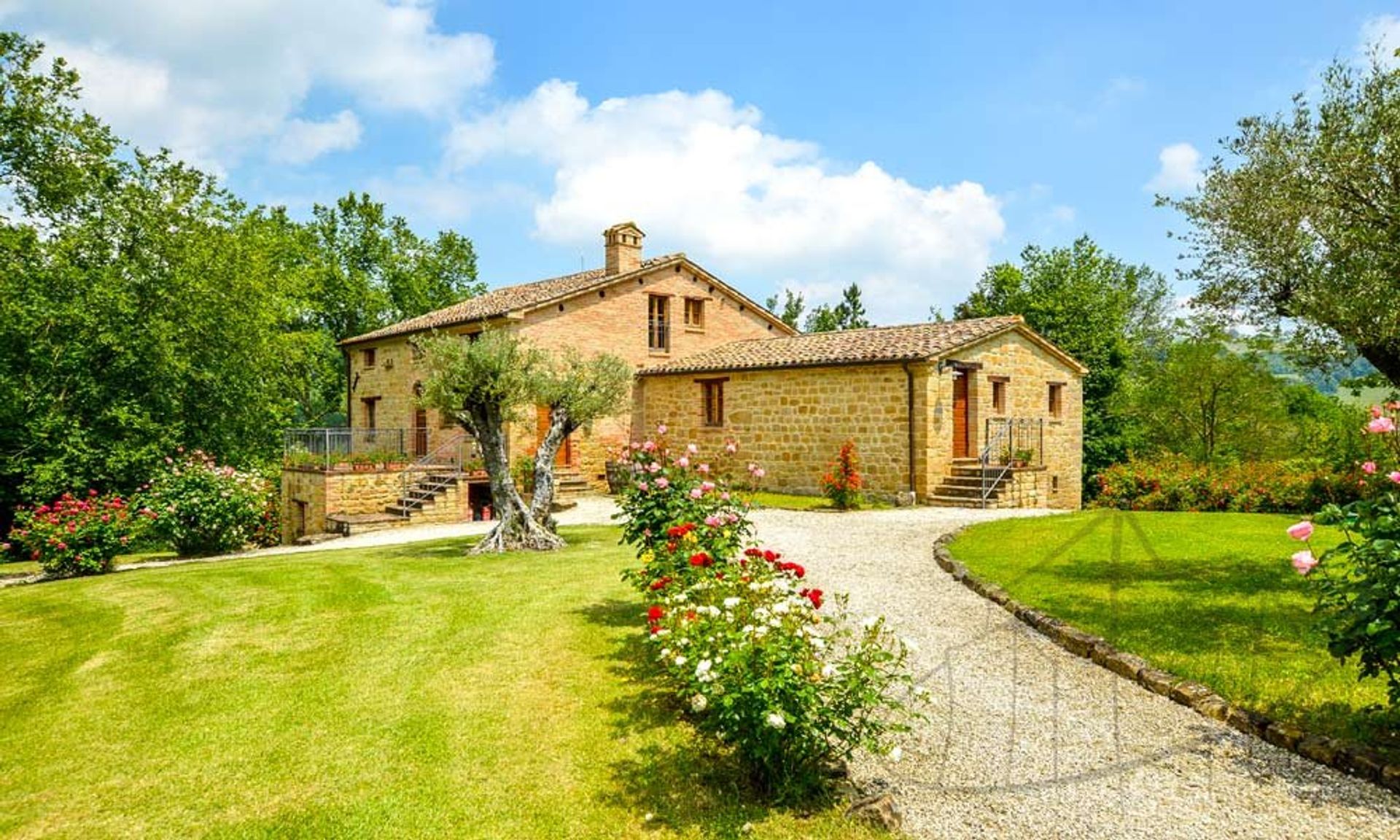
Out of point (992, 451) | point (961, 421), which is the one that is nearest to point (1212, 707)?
point (992, 451)

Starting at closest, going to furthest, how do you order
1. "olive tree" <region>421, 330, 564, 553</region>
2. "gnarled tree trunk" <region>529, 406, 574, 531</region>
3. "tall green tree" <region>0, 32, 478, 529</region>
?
"olive tree" <region>421, 330, 564, 553</region> → "gnarled tree trunk" <region>529, 406, 574, 531</region> → "tall green tree" <region>0, 32, 478, 529</region>

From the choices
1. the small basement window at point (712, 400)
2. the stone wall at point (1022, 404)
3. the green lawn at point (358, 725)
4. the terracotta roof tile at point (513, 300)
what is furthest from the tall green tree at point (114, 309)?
the stone wall at point (1022, 404)

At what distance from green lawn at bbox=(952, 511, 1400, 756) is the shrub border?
120 millimetres

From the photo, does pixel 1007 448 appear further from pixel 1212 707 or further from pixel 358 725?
pixel 358 725

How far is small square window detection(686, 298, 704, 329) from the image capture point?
85.4ft

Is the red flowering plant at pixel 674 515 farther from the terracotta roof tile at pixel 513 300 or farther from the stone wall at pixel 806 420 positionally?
the terracotta roof tile at pixel 513 300

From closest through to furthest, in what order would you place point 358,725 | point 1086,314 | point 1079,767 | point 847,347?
point 1079,767 < point 358,725 < point 847,347 < point 1086,314

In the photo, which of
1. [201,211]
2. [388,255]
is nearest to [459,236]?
[388,255]

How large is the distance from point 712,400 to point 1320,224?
633 inches

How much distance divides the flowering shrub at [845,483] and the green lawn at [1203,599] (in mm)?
4517

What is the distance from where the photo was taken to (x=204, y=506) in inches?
703

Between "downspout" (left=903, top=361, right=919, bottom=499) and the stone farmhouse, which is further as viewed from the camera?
the stone farmhouse

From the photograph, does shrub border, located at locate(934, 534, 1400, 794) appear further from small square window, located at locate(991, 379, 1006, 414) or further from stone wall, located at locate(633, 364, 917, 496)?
small square window, located at locate(991, 379, 1006, 414)

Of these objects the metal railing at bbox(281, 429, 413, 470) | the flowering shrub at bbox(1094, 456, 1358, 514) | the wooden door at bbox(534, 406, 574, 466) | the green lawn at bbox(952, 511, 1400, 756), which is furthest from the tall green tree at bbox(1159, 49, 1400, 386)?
the metal railing at bbox(281, 429, 413, 470)
